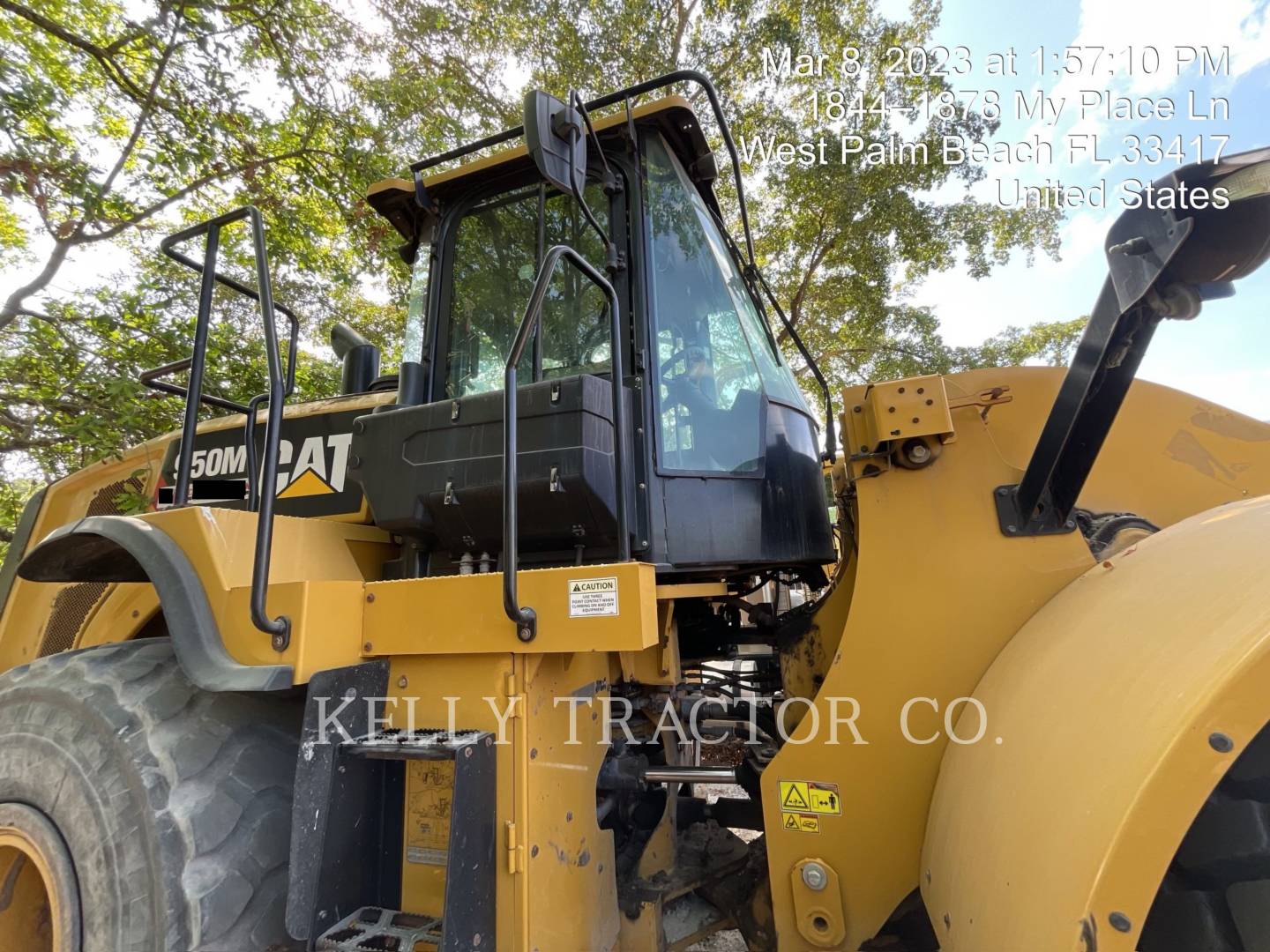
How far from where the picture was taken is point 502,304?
245 centimetres

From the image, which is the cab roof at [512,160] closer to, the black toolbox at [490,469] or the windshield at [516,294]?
the windshield at [516,294]

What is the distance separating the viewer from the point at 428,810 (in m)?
1.66

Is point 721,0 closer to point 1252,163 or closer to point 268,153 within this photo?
point 268,153

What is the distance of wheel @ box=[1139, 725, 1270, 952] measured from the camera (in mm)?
1097

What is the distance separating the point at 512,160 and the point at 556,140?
874 mm

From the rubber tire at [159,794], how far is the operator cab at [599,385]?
697 mm

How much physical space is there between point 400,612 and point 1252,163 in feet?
6.43

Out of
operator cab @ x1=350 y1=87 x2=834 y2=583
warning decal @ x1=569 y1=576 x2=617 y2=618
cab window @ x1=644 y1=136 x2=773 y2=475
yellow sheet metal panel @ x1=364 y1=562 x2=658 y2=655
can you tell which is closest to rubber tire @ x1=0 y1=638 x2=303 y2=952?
yellow sheet metal panel @ x1=364 y1=562 x2=658 y2=655

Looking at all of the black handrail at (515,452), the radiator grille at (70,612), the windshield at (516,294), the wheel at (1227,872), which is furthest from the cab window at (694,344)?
the radiator grille at (70,612)

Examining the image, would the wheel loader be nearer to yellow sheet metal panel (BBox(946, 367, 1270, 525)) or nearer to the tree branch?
yellow sheet metal panel (BBox(946, 367, 1270, 525))

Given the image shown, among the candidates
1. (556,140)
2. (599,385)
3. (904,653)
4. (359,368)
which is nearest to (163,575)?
(599,385)

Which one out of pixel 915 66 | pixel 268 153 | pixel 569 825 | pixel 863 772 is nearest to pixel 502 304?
pixel 569 825

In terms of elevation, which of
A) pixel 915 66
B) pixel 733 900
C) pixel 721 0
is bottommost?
pixel 733 900

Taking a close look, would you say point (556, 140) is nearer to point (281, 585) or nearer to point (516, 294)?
point (516, 294)
